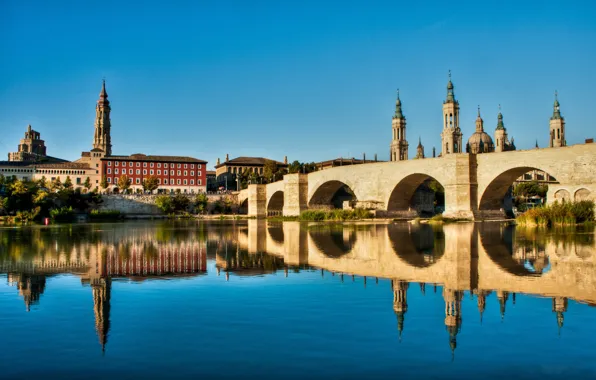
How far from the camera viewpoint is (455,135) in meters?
52.2

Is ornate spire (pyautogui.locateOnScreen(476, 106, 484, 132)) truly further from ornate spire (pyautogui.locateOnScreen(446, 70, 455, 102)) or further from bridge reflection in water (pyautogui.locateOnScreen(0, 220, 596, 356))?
bridge reflection in water (pyautogui.locateOnScreen(0, 220, 596, 356))

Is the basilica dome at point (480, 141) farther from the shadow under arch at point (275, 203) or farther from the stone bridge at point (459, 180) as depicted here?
the stone bridge at point (459, 180)

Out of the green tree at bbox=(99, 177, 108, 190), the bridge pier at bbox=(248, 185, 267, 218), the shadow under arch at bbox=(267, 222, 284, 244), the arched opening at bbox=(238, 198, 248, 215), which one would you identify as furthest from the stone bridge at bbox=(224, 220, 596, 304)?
the green tree at bbox=(99, 177, 108, 190)

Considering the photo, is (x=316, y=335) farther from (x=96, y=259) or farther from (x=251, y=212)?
(x=251, y=212)

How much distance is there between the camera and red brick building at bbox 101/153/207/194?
97.9 m

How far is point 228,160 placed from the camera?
116000 mm

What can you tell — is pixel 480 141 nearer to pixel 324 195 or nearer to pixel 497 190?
pixel 324 195

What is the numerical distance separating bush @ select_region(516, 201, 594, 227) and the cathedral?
17101mm

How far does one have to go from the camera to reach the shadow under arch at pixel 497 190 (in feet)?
128

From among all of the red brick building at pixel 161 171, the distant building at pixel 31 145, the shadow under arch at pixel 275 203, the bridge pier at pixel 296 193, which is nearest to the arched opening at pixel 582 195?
the bridge pier at pixel 296 193

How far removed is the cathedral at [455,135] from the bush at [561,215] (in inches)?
673

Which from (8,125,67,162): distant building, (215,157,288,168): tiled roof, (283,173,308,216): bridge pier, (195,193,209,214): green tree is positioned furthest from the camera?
(8,125,67,162): distant building

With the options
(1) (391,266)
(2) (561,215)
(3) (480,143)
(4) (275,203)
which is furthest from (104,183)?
(1) (391,266)

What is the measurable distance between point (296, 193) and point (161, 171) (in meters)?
45.8
